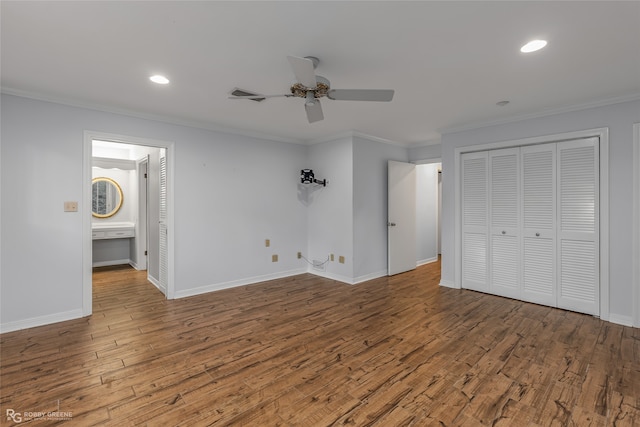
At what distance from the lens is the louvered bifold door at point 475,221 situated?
426 centimetres

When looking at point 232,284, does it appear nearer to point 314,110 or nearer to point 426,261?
point 314,110

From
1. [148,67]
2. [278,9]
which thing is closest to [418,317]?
[278,9]

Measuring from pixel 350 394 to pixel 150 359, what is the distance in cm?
165

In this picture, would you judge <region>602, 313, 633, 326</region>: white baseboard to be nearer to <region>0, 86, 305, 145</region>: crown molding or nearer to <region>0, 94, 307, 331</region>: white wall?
<region>0, 94, 307, 331</region>: white wall

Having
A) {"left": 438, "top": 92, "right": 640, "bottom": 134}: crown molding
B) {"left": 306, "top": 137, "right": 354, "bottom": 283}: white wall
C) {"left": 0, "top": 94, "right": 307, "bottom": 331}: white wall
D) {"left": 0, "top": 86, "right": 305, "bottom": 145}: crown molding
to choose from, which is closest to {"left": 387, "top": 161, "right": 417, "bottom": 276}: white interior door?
{"left": 306, "top": 137, "right": 354, "bottom": 283}: white wall

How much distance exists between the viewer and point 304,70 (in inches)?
80.2

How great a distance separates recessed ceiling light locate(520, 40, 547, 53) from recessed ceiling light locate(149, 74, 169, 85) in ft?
9.57

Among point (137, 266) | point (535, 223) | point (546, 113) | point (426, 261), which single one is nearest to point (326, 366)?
point (535, 223)

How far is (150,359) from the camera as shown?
98.3 inches

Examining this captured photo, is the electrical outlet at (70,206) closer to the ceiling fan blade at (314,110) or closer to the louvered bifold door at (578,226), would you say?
the ceiling fan blade at (314,110)

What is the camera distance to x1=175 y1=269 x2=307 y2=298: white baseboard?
4.18 metres

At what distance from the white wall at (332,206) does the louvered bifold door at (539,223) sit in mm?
2304

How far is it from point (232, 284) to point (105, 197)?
3692 mm

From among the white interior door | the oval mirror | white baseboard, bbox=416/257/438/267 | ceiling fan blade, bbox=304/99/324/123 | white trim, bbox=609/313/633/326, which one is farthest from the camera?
white baseboard, bbox=416/257/438/267
